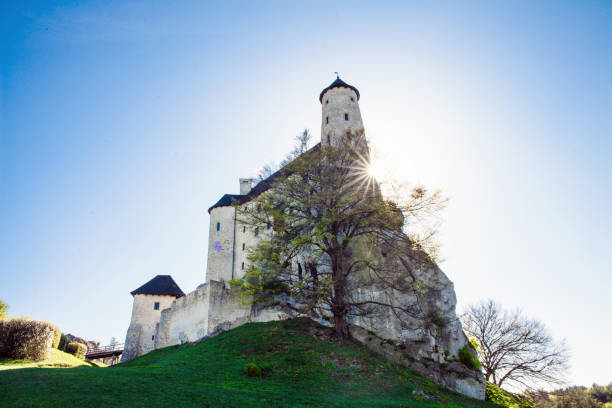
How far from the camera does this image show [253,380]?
1505 cm

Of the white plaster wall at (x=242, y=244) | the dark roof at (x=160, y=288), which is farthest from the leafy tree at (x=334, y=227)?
the dark roof at (x=160, y=288)

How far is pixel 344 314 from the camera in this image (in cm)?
2017

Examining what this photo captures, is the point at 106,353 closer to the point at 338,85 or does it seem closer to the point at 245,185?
the point at 245,185

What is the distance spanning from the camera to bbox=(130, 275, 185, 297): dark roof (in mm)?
34438

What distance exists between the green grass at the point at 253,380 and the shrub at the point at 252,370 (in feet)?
0.89

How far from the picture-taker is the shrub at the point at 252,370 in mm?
15690

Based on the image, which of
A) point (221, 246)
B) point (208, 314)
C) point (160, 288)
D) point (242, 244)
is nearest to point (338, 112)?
point (242, 244)

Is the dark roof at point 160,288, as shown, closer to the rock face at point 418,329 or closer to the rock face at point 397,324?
the rock face at point 397,324

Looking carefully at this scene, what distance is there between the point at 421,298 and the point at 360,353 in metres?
7.27

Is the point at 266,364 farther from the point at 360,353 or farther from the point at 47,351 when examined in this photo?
the point at 47,351

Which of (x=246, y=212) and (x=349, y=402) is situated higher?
(x=246, y=212)

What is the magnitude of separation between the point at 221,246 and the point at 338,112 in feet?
51.3

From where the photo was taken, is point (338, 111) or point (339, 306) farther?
point (338, 111)

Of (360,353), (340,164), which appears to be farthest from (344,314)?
(340,164)
